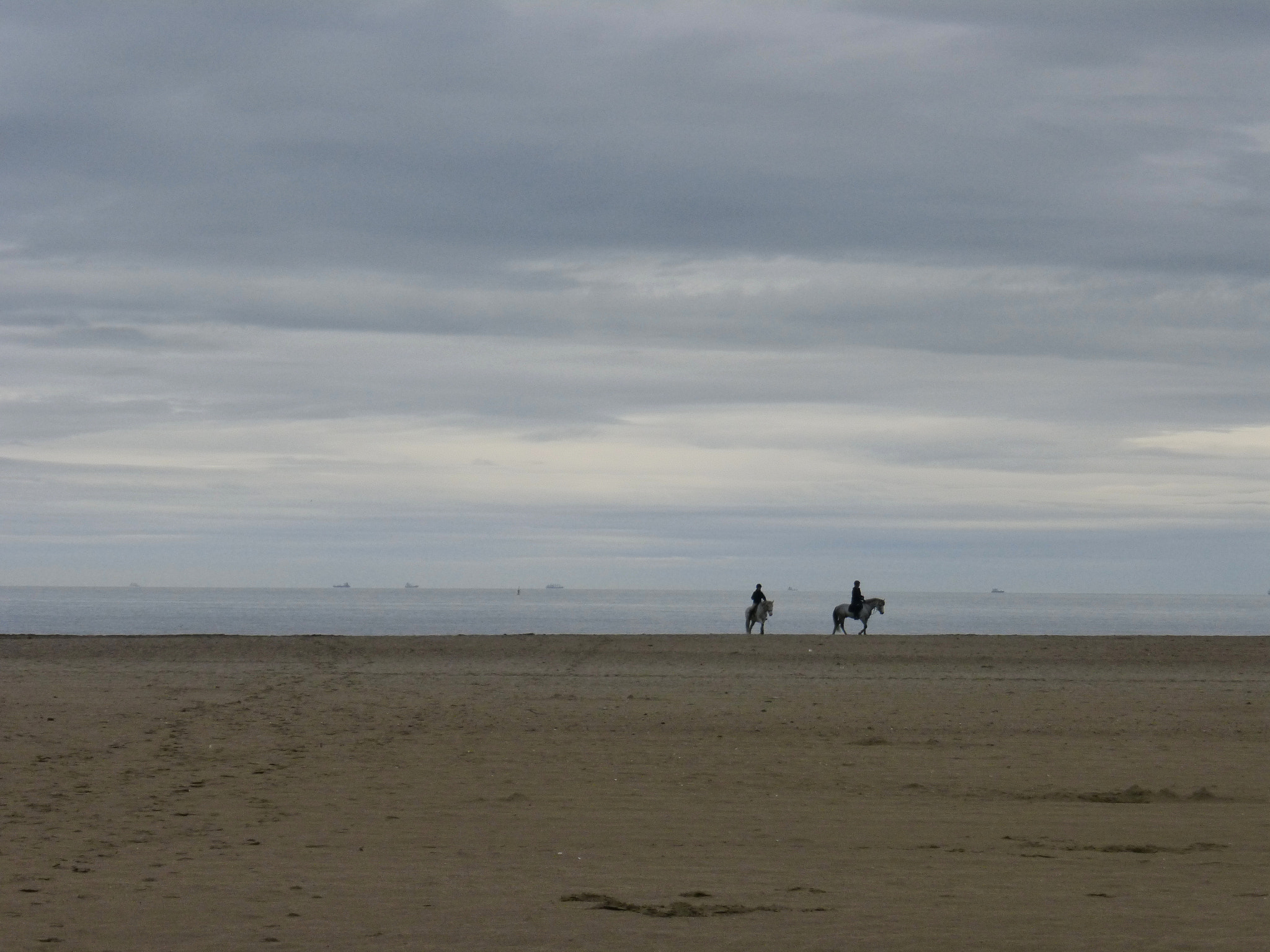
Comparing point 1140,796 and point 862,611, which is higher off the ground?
point 862,611

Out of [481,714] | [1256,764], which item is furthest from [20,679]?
[1256,764]

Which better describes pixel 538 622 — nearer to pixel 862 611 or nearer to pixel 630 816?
pixel 862 611

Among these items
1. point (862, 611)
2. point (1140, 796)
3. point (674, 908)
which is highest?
point (862, 611)

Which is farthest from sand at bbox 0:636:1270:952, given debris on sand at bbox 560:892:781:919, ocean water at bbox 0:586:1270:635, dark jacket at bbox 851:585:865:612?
ocean water at bbox 0:586:1270:635

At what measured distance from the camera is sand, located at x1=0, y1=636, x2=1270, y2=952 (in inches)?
343

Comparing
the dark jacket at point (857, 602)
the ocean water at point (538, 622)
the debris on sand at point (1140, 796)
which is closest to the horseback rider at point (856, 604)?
the dark jacket at point (857, 602)

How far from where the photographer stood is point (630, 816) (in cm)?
1294

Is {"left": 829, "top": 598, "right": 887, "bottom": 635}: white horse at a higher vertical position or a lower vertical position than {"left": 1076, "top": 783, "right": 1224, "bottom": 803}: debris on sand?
higher

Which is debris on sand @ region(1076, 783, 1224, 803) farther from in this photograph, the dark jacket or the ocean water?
the ocean water

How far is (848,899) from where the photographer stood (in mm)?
9383

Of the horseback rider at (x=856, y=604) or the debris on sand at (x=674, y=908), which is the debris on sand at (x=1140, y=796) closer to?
the debris on sand at (x=674, y=908)

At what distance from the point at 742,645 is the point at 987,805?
995 inches

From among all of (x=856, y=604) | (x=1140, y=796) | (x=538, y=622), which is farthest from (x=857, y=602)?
(x=538, y=622)

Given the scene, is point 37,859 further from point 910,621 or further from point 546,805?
point 910,621
